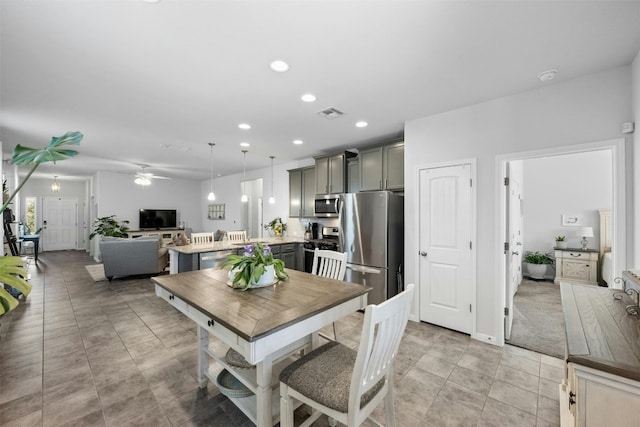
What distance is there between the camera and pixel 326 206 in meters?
4.75

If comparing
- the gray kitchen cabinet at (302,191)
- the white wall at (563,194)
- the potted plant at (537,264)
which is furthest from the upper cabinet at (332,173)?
the potted plant at (537,264)

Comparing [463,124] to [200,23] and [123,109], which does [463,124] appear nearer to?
[200,23]

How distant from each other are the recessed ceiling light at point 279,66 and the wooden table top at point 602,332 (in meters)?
2.45

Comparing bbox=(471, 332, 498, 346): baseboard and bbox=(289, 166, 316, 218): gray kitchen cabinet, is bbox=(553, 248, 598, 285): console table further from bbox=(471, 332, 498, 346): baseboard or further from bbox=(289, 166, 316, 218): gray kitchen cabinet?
bbox=(289, 166, 316, 218): gray kitchen cabinet

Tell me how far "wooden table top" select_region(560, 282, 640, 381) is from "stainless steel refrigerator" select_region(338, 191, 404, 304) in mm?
1852

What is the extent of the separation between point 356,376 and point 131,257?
227 inches

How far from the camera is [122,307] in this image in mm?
3779

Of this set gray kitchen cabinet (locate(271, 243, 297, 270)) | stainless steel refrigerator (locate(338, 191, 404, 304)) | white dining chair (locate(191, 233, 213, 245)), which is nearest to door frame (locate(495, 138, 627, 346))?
stainless steel refrigerator (locate(338, 191, 404, 304))

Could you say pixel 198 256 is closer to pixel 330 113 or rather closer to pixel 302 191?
pixel 302 191

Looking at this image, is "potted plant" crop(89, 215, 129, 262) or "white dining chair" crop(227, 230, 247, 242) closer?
"white dining chair" crop(227, 230, 247, 242)

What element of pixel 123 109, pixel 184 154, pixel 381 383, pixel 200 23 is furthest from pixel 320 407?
pixel 184 154

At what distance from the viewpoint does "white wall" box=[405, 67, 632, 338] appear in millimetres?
2182

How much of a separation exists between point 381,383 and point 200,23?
8.13 ft

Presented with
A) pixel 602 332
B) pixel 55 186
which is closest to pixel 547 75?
pixel 602 332
